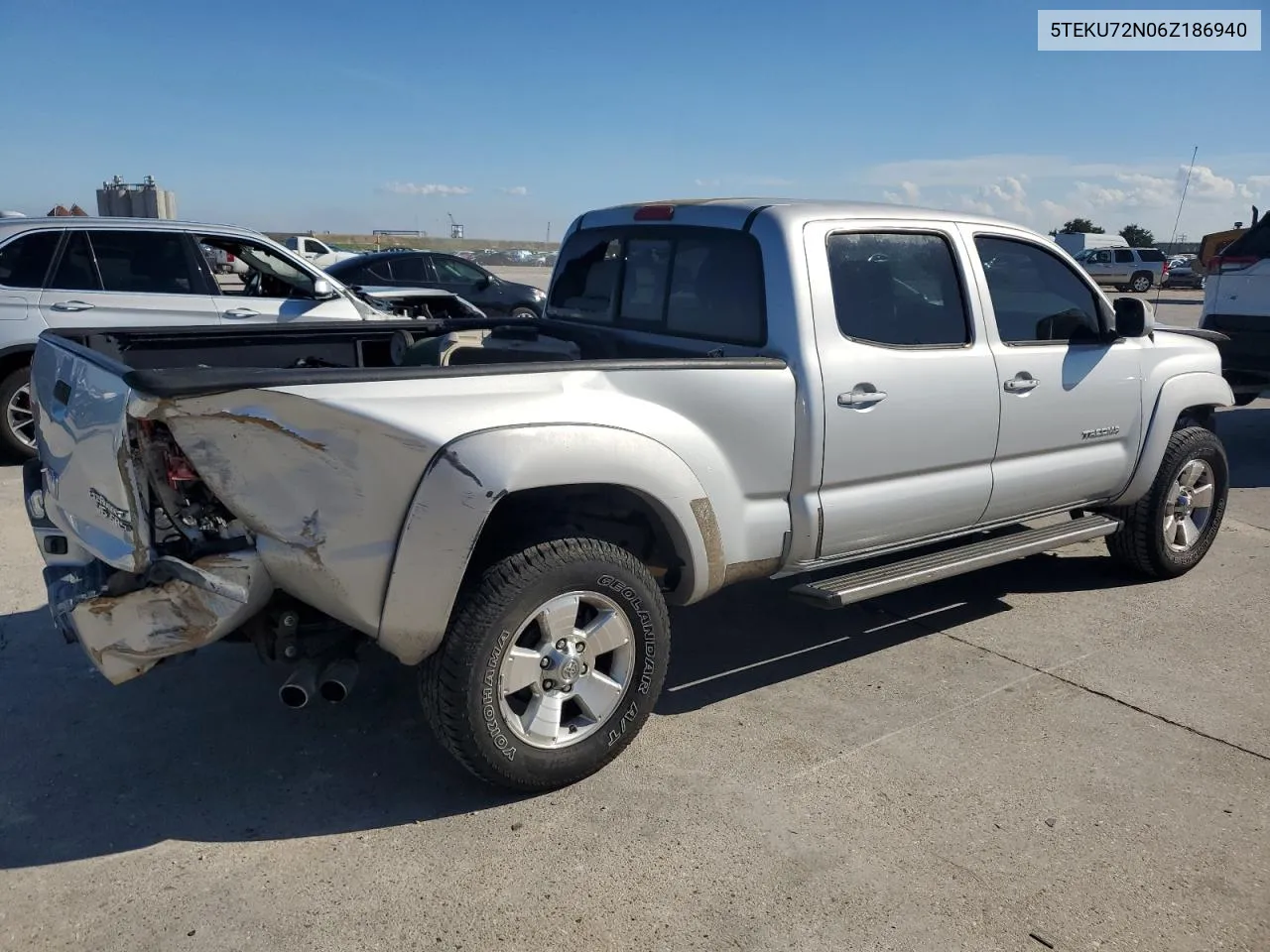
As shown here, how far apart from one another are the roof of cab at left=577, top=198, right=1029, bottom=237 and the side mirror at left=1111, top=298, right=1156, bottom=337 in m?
0.80

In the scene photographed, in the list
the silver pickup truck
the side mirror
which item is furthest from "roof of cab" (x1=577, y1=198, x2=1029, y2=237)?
the side mirror

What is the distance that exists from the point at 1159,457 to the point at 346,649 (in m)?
4.12

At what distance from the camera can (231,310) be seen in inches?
311

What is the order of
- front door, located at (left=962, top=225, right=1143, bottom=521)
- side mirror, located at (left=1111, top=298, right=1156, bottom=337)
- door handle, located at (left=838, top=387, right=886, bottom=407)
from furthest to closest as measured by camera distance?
side mirror, located at (left=1111, top=298, right=1156, bottom=337) → front door, located at (left=962, top=225, right=1143, bottom=521) → door handle, located at (left=838, top=387, right=886, bottom=407)

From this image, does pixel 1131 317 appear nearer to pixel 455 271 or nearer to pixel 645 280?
pixel 645 280

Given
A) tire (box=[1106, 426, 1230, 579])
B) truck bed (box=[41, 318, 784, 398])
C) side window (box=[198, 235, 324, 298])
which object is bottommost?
tire (box=[1106, 426, 1230, 579])

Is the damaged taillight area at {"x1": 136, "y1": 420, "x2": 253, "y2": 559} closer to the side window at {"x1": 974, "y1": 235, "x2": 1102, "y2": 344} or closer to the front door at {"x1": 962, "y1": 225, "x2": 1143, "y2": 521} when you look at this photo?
the front door at {"x1": 962, "y1": 225, "x2": 1143, "y2": 521}

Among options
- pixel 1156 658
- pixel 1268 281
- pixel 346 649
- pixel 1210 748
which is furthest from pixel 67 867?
pixel 1268 281

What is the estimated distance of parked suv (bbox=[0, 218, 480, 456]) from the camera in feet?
24.0

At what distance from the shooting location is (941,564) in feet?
14.0

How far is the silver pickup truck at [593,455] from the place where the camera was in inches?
113

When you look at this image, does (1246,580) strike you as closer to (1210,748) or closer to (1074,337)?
(1074,337)

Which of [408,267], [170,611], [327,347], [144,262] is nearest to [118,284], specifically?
[144,262]

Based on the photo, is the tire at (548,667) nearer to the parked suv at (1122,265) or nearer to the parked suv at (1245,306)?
the parked suv at (1245,306)
